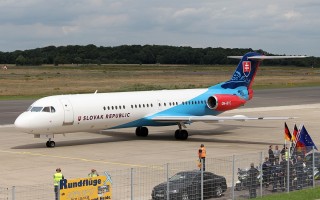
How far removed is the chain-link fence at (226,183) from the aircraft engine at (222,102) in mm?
17790

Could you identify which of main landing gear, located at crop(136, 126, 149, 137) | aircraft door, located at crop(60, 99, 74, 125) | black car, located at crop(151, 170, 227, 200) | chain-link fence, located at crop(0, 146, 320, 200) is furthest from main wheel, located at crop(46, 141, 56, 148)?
black car, located at crop(151, 170, 227, 200)

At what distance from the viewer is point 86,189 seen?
18969mm

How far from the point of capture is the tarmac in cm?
Answer: 3105

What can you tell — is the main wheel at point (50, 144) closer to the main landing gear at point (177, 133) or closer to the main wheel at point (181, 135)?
the main landing gear at point (177, 133)

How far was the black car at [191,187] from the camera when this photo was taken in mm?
20953

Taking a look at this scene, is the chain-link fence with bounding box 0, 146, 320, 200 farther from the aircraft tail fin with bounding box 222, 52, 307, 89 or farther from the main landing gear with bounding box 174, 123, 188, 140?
the aircraft tail fin with bounding box 222, 52, 307, 89

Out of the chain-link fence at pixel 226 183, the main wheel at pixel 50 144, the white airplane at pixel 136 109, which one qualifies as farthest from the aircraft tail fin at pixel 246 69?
the chain-link fence at pixel 226 183

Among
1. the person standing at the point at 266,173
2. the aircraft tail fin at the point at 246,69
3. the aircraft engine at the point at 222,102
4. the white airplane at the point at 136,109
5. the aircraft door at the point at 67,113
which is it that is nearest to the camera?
the person standing at the point at 266,173

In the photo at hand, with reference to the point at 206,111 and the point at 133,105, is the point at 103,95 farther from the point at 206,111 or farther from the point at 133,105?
the point at 206,111

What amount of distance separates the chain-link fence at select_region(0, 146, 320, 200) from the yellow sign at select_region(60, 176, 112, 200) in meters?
0.80

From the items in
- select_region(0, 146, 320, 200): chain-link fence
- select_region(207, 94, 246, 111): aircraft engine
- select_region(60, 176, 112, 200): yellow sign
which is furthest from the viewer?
select_region(207, 94, 246, 111): aircraft engine

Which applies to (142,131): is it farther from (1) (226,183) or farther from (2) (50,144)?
(1) (226,183)

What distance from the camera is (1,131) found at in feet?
154

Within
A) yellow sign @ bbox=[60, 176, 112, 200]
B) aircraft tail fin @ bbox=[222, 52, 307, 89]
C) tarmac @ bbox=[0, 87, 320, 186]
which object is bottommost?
tarmac @ bbox=[0, 87, 320, 186]
